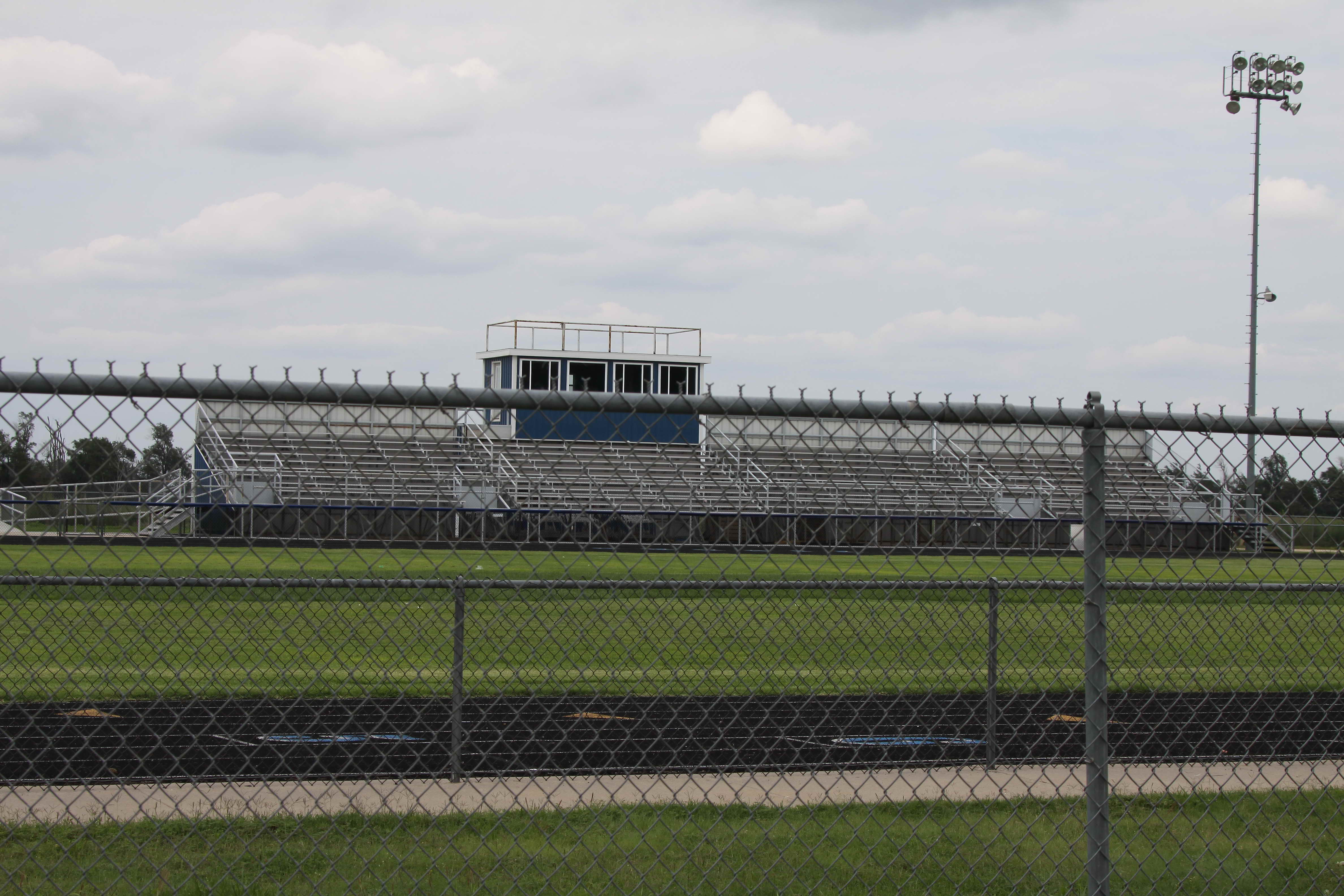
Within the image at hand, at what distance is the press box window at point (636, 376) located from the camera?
53.7 m

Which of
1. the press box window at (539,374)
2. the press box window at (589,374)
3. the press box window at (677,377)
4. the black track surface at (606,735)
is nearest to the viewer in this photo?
the black track surface at (606,735)

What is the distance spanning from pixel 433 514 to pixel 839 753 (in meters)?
15.9

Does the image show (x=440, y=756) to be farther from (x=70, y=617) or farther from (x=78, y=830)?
(x=70, y=617)

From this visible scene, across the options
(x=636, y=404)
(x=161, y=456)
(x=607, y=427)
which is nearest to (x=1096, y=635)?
(x=636, y=404)

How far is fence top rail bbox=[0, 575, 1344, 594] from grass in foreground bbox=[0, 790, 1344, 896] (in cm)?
97

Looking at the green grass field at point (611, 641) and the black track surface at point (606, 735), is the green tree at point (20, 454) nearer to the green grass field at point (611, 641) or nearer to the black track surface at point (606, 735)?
the green grass field at point (611, 641)

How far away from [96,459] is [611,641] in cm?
1034

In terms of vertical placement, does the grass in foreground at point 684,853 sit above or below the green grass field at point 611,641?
above

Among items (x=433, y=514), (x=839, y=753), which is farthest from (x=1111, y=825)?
(x=433, y=514)

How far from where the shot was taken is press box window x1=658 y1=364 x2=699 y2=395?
54.4 m

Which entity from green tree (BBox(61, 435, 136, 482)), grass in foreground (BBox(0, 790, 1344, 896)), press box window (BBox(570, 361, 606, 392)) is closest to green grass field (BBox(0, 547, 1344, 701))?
grass in foreground (BBox(0, 790, 1344, 896))

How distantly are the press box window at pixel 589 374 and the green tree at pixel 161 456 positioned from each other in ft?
160

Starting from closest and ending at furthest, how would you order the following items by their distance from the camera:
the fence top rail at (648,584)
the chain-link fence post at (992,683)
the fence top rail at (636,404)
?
the fence top rail at (636,404), the fence top rail at (648,584), the chain-link fence post at (992,683)

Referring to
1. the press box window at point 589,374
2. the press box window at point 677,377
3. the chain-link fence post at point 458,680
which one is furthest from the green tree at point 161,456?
the press box window at point 677,377
